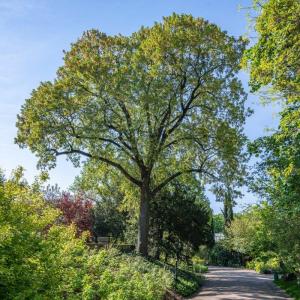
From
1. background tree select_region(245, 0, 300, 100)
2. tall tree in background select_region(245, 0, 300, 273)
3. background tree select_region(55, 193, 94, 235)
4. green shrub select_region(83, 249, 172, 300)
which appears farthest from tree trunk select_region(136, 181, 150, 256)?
background tree select_region(245, 0, 300, 100)

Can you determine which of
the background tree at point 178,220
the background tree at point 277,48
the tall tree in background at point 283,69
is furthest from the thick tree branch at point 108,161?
the background tree at point 277,48

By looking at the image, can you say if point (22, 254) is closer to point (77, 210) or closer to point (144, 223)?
point (144, 223)

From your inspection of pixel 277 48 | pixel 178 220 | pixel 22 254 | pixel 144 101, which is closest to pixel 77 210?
pixel 178 220

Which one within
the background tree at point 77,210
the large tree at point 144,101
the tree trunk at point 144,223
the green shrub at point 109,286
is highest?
the large tree at point 144,101

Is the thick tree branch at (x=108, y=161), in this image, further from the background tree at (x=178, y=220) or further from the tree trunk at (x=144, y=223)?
the background tree at (x=178, y=220)

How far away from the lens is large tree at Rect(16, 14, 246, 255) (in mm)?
26062

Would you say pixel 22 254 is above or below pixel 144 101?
below

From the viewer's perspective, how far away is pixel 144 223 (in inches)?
1120

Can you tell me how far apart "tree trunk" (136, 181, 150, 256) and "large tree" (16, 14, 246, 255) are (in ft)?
0.21

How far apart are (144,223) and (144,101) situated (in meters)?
8.14

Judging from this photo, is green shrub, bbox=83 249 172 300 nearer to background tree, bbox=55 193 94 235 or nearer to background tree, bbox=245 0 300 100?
background tree, bbox=245 0 300 100

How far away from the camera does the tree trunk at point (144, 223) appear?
28266mm

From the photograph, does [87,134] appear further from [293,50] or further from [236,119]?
[293,50]

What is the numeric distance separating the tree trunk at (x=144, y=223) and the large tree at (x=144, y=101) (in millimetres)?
65
